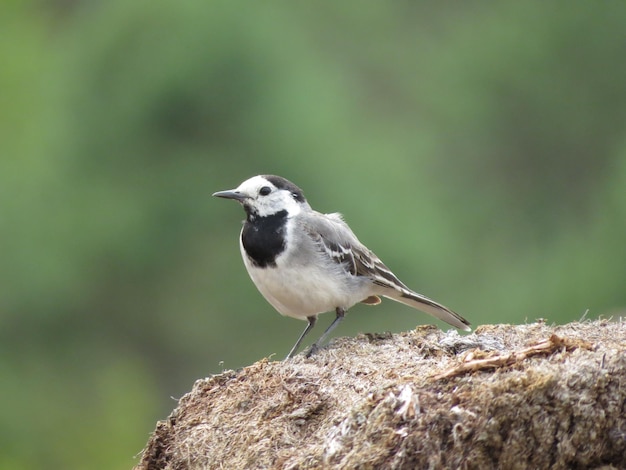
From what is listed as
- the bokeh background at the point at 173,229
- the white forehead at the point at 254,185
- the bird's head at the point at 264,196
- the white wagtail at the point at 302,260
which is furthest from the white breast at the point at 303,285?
the bokeh background at the point at 173,229

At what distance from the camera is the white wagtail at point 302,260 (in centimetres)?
746

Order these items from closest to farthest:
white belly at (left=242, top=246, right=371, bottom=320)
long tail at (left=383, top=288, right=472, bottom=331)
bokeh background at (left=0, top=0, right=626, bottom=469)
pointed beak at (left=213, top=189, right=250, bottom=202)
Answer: white belly at (left=242, top=246, right=371, bottom=320) → pointed beak at (left=213, top=189, right=250, bottom=202) → long tail at (left=383, top=288, right=472, bottom=331) → bokeh background at (left=0, top=0, right=626, bottom=469)

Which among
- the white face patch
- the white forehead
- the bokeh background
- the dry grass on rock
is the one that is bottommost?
the dry grass on rock

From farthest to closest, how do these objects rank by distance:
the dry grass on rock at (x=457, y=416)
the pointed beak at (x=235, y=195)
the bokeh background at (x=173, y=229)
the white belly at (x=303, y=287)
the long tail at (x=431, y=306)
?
the bokeh background at (x=173, y=229) < the long tail at (x=431, y=306) < the pointed beak at (x=235, y=195) < the white belly at (x=303, y=287) < the dry grass on rock at (x=457, y=416)

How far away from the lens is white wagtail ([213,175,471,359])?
746 cm

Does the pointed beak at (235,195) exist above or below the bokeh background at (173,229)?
below

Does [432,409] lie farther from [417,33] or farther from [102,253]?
[417,33]

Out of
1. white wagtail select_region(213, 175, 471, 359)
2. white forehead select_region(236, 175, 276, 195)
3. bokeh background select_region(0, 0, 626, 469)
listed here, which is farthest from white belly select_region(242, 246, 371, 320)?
bokeh background select_region(0, 0, 626, 469)

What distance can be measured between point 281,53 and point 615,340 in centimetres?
1633

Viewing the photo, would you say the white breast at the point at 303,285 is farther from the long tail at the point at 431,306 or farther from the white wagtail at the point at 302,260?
the long tail at the point at 431,306

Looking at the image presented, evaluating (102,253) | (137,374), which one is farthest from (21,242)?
(137,374)

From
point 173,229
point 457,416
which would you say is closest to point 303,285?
point 457,416

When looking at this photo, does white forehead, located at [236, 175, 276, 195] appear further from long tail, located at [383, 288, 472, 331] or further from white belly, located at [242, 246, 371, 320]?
long tail, located at [383, 288, 472, 331]

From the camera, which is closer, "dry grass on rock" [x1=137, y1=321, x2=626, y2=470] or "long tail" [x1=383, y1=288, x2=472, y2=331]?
"dry grass on rock" [x1=137, y1=321, x2=626, y2=470]
